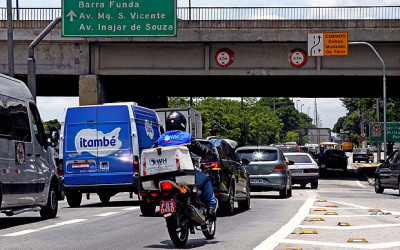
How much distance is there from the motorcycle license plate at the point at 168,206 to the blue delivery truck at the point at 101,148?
9.30 metres

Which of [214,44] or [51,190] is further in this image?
[214,44]

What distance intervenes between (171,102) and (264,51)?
4858 centimetres

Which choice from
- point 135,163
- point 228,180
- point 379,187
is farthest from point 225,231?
point 379,187

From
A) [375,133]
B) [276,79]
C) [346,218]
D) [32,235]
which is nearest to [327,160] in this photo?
[375,133]

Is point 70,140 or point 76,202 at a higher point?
point 70,140

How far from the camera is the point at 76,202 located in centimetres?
1934

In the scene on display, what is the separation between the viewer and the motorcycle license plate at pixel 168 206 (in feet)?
28.7

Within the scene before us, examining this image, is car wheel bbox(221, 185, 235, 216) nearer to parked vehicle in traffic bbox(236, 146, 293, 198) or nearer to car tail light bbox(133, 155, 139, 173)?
car tail light bbox(133, 155, 139, 173)

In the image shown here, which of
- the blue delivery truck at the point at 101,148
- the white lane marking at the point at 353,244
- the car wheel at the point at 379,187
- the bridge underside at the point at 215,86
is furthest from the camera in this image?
the bridge underside at the point at 215,86

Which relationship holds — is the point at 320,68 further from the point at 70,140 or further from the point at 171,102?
the point at 171,102

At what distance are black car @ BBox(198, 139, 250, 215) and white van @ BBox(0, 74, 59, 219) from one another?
3.06 metres

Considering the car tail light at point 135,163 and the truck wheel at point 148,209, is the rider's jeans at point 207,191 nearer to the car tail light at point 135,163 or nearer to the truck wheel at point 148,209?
the truck wheel at point 148,209

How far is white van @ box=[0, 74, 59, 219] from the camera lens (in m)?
12.4

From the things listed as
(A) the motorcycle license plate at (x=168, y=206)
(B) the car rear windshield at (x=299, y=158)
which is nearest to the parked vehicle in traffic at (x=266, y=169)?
(B) the car rear windshield at (x=299, y=158)
